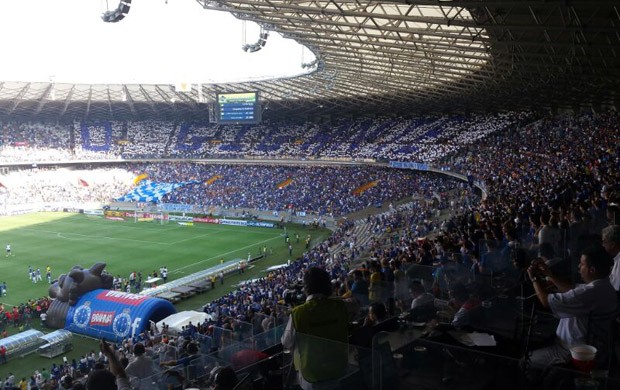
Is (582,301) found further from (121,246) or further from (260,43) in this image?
(121,246)

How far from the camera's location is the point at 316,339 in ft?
14.1

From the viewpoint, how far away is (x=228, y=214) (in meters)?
52.8

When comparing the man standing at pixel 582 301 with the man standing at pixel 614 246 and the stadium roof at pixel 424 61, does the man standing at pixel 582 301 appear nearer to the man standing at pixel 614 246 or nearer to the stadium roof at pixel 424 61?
the man standing at pixel 614 246

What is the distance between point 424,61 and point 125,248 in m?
25.4

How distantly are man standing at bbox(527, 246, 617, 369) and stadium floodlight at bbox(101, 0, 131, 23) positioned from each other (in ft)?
71.3

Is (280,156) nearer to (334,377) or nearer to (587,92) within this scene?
(587,92)

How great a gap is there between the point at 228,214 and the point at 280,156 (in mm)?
14686

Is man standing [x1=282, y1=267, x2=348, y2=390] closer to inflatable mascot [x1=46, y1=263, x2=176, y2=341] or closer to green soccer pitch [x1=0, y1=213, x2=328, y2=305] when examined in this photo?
inflatable mascot [x1=46, y1=263, x2=176, y2=341]

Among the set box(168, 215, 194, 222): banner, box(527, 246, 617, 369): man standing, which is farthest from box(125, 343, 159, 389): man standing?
box(168, 215, 194, 222): banner

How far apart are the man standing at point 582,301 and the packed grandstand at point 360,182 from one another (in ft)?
9.38

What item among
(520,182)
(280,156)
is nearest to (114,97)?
(280,156)

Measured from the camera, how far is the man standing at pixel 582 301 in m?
4.45

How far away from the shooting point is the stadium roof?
18.8 metres

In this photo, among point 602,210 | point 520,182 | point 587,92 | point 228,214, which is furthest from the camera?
point 228,214
